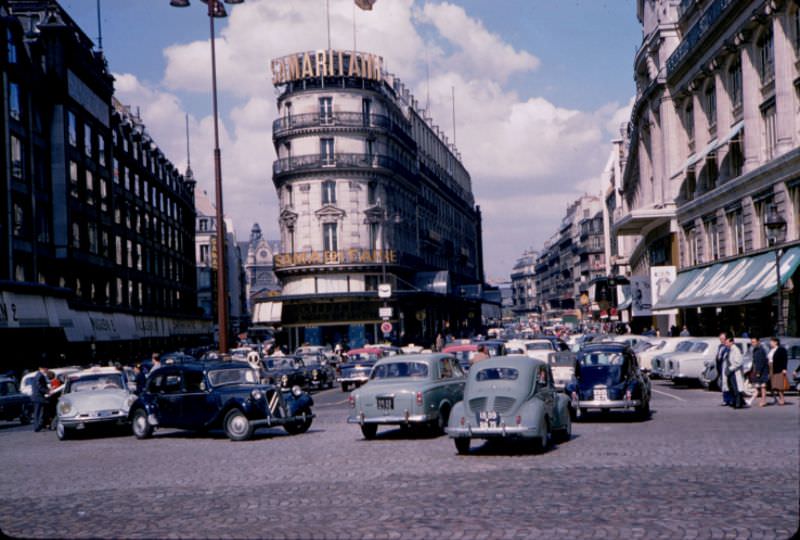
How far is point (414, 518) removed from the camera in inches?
362

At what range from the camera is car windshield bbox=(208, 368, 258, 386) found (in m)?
19.7

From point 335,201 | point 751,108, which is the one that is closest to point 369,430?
point 751,108

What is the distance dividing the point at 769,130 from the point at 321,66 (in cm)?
4063

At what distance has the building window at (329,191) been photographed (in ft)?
239

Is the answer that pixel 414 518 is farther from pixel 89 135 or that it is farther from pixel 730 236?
pixel 89 135

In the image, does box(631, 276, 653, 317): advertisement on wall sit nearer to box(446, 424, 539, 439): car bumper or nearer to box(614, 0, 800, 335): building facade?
box(614, 0, 800, 335): building facade

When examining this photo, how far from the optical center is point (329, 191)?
72.9m

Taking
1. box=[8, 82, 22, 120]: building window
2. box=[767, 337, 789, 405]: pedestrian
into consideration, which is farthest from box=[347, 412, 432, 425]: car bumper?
box=[8, 82, 22, 120]: building window

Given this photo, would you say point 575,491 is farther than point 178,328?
No

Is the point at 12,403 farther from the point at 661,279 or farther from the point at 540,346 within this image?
the point at 661,279

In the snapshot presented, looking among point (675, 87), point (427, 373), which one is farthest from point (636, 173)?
point (427, 373)

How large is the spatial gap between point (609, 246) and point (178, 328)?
63.0 metres

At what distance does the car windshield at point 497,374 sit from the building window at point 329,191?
57738mm

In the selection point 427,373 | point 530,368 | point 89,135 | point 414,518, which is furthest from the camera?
point 89,135
